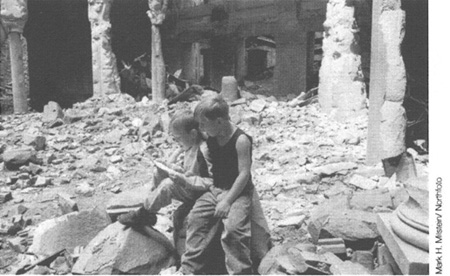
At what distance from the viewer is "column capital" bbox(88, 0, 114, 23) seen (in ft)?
41.0

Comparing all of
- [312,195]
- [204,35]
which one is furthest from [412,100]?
[204,35]

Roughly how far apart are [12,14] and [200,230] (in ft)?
37.0

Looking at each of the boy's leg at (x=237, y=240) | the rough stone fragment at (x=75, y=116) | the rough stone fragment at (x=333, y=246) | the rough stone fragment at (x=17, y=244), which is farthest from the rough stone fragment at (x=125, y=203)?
the rough stone fragment at (x=75, y=116)

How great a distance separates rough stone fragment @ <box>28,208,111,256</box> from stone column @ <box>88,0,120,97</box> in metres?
8.93

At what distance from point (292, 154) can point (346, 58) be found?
2.80 metres

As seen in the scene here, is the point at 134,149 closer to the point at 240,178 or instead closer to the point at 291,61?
the point at 240,178

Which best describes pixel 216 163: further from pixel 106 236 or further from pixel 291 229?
pixel 291 229

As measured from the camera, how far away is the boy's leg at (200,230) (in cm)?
312

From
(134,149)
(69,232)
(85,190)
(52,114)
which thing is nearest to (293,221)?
(69,232)

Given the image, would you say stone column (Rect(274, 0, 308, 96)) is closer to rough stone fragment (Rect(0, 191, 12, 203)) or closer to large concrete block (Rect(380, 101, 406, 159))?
large concrete block (Rect(380, 101, 406, 159))

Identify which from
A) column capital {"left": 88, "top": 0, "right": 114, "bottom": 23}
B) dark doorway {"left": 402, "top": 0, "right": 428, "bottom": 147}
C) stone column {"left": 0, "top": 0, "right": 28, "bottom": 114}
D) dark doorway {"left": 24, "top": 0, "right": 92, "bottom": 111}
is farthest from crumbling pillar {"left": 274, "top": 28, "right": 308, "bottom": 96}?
dark doorway {"left": 24, "top": 0, "right": 92, "bottom": 111}

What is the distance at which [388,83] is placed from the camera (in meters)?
6.14

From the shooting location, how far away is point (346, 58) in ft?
28.6

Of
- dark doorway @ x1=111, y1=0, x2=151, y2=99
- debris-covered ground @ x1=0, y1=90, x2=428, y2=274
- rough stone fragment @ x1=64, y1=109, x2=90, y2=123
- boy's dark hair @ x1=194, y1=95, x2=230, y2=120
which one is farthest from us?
dark doorway @ x1=111, y1=0, x2=151, y2=99
